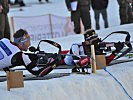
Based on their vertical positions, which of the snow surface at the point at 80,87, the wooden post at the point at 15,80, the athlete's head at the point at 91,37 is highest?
the athlete's head at the point at 91,37

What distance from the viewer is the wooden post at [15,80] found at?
12.6 feet

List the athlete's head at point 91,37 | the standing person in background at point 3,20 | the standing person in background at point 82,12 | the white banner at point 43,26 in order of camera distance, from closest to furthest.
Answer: the athlete's head at point 91,37
the standing person in background at point 3,20
the standing person in background at point 82,12
the white banner at point 43,26

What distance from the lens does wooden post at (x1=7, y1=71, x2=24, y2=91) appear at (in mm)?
3837

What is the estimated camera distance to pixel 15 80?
12.8 ft

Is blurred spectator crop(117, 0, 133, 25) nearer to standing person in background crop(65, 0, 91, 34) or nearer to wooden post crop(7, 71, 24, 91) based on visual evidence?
standing person in background crop(65, 0, 91, 34)

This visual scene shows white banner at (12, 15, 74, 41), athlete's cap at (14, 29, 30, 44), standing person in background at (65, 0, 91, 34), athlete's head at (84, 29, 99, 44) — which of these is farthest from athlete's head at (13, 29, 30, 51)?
white banner at (12, 15, 74, 41)

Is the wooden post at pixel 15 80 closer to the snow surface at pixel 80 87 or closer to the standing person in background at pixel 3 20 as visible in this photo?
the snow surface at pixel 80 87

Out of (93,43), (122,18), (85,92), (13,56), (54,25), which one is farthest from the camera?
(54,25)

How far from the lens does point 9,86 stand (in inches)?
151

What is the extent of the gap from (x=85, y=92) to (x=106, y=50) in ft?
4.76

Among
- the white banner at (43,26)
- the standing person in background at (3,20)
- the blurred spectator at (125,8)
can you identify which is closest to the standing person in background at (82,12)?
the blurred spectator at (125,8)

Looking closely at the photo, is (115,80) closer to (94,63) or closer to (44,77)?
(94,63)

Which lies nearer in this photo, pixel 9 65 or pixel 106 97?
pixel 106 97

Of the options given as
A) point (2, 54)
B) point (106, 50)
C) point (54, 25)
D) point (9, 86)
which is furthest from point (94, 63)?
point (54, 25)
